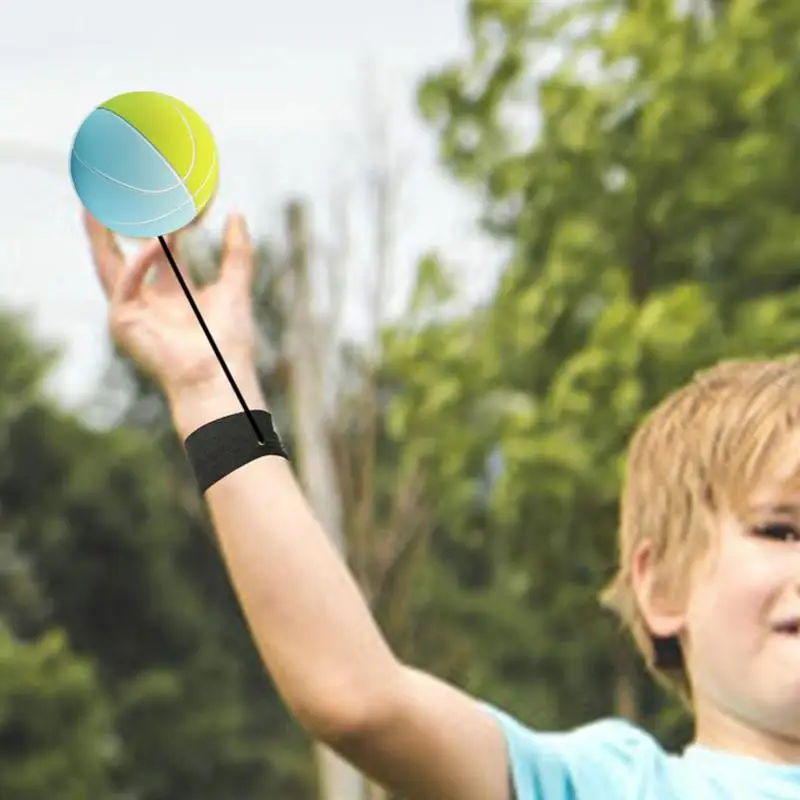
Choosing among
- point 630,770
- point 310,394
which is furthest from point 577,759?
point 310,394

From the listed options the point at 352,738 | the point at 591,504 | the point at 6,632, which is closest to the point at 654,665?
the point at 352,738

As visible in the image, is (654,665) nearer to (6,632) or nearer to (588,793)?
(588,793)

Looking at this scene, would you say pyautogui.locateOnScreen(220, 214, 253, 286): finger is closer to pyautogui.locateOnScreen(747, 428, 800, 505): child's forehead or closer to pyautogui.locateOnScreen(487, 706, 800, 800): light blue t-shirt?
pyautogui.locateOnScreen(487, 706, 800, 800): light blue t-shirt

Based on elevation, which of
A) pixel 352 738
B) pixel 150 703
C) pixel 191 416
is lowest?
pixel 150 703

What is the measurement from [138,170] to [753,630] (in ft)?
2.75

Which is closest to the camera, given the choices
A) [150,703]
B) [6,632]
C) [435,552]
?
[6,632]

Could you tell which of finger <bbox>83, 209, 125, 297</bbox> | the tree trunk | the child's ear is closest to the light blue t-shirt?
the child's ear

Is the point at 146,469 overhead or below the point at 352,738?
below

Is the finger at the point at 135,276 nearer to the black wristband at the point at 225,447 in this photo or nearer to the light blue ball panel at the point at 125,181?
the light blue ball panel at the point at 125,181

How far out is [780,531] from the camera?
72.1 inches

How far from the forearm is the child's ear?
66cm

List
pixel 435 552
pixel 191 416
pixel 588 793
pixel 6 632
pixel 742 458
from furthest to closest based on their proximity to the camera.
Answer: pixel 435 552
pixel 6 632
pixel 742 458
pixel 588 793
pixel 191 416

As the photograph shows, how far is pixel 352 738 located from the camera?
4.42ft

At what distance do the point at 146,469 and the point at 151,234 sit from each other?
20339 mm
